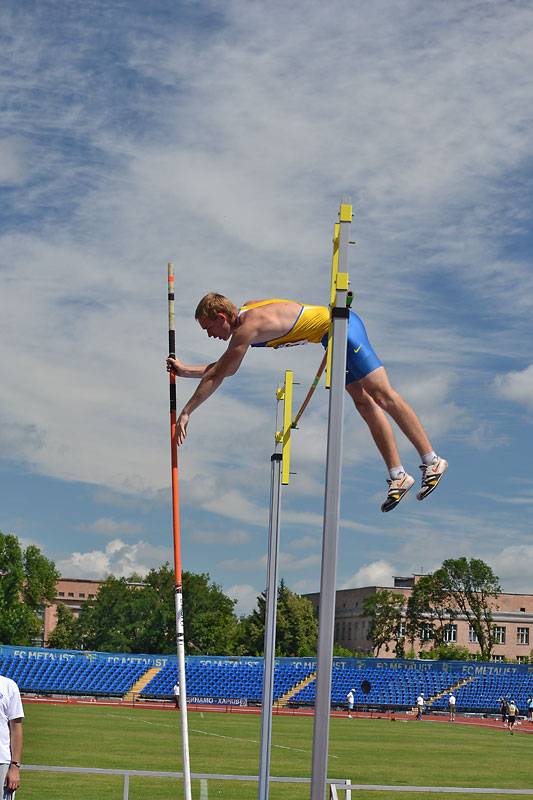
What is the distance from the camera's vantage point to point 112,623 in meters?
65.3

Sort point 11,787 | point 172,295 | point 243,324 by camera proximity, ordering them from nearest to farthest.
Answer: point 243,324 → point 11,787 → point 172,295

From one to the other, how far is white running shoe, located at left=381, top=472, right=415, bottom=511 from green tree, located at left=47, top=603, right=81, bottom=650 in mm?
65501

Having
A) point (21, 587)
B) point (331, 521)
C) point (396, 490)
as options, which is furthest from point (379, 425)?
point (21, 587)

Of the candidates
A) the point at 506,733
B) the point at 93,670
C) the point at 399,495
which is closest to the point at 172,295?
the point at 399,495

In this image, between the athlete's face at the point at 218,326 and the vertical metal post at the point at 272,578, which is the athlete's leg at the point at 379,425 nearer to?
the athlete's face at the point at 218,326

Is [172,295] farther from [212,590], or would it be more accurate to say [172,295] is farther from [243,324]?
[212,590]

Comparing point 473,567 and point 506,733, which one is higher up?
point 473,567

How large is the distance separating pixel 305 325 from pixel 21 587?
52.8 m

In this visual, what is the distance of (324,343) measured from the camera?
5184 millimetres

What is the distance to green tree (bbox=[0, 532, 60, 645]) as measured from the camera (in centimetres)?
5388

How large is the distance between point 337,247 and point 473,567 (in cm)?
5617

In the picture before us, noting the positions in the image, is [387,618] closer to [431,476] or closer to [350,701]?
[350,701]

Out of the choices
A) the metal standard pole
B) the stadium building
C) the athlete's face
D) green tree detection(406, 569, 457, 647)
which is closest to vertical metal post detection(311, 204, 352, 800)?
the athlete's face

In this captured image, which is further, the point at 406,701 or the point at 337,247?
the point at 406,701
